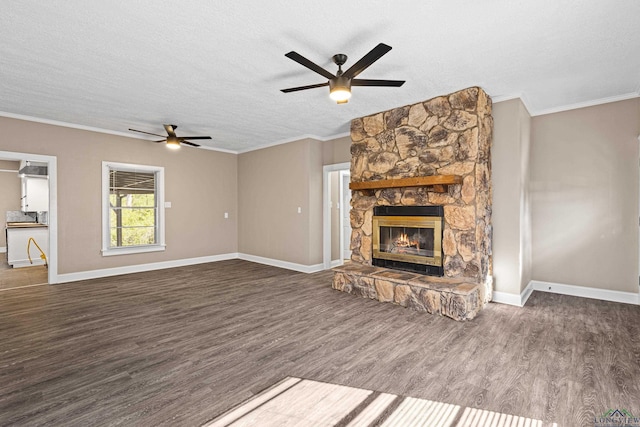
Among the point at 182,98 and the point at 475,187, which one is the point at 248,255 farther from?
the point at 475,187

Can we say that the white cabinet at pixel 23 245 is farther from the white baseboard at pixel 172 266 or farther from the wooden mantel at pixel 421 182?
the wooden mantel at pixel 421 182

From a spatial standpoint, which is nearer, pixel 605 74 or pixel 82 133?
pixel 605 74

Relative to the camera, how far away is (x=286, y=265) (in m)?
6.63

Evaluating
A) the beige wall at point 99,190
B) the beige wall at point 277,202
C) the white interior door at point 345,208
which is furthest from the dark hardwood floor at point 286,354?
the white interior door at point 345,208

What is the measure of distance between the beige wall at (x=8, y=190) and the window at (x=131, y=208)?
4.85 meters

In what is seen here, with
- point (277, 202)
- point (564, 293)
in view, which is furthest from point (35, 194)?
point (564, 293)

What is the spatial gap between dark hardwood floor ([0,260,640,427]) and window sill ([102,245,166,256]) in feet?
5.00

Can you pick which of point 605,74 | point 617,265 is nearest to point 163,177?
point 605,74

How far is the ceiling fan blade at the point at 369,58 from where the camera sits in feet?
7.91

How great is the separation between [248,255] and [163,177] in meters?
2.52

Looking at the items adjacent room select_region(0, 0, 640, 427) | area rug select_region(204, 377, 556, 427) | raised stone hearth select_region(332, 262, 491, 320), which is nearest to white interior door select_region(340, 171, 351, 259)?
adjacent room select_region(0, 0, 640, 427)

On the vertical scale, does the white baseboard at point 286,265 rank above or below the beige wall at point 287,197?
below

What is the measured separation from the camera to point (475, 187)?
3.86 metres

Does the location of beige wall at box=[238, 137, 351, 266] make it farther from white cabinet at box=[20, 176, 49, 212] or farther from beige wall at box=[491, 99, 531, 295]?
white cabinet at box=[20, 176, 49, 212]
